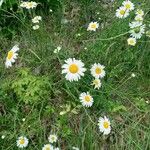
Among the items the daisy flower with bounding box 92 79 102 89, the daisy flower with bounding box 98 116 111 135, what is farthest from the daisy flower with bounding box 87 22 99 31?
the daisy flower with bounding box 98 116 111 135

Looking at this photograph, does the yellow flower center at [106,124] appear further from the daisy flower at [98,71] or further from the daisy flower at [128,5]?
the daisy flower at [128,5]

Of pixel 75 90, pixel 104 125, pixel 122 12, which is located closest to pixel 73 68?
pixel 75 90

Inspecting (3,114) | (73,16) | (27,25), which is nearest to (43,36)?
(27,25)

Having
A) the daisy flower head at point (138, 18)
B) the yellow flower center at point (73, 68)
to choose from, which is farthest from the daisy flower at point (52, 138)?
the daisy flower head at point (138, 18)

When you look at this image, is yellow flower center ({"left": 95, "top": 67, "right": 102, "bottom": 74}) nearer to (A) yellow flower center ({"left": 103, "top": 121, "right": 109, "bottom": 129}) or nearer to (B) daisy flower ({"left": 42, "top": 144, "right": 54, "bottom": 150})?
(A) yellow flower center ({"left": 103, "top": 121, "right": 109, "bottom": 129})

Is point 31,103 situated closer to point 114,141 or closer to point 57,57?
point 57,57

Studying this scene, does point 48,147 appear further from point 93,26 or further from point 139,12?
point 139,12
